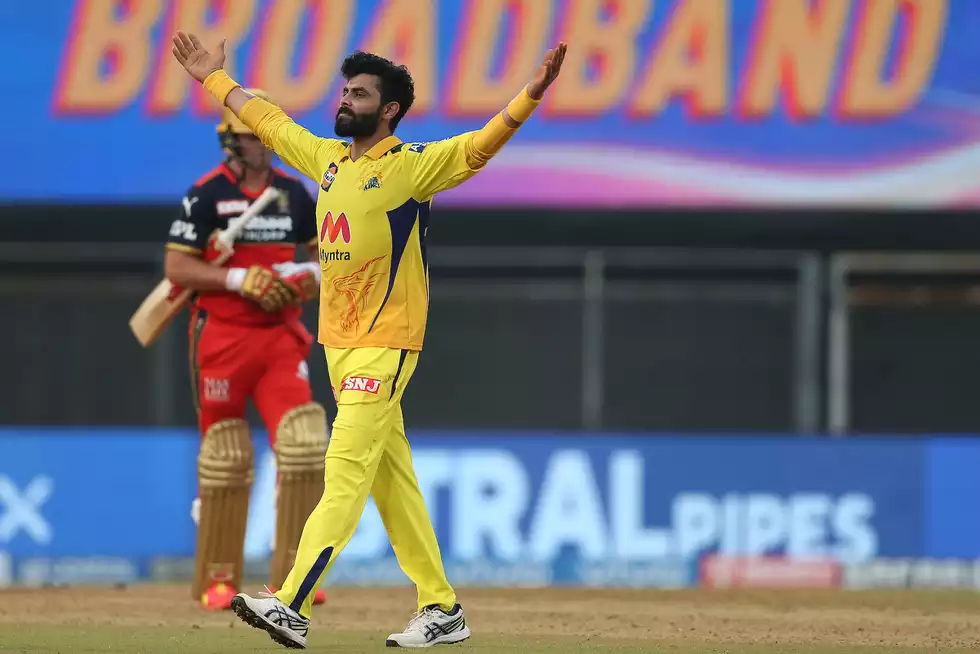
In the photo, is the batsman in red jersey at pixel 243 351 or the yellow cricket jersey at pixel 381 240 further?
the batsman in red jersey at pixel 243 351

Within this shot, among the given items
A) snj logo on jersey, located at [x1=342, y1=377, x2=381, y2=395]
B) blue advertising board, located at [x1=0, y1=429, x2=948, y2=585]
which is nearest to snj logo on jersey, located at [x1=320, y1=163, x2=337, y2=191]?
snj logo on jersey, located at [x1=342, y1=377, x2=381, y2=395]

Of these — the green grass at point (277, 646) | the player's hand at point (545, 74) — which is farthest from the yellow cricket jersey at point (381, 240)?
the green grass at point (277, 646)

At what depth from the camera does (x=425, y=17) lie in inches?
533

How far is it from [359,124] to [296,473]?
2.38m

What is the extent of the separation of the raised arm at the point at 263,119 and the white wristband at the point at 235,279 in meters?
1.43

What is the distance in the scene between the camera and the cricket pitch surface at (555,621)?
7707 millimetres

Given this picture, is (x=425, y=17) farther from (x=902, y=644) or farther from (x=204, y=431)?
(x=902, y=644)

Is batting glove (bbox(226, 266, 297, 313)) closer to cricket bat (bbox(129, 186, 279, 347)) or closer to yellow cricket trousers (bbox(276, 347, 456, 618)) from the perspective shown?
cricket bat (bbox(129, 186, 279, 347))

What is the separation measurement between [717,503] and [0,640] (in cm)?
515

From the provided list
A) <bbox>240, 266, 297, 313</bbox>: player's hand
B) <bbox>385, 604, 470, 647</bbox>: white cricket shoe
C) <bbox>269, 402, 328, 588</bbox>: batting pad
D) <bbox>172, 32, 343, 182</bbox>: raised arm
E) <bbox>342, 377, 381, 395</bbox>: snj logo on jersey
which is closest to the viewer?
<bbox>342, 377, 381, 395</bbox>: snj logo on jersey

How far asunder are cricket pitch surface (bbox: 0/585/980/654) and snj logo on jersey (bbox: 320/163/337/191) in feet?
5.91

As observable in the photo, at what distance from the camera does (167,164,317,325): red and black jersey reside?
9.14 m

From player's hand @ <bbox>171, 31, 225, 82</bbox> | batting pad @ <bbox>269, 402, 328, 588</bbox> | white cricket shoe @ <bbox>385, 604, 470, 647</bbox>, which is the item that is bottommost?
white cricket shoe @ <bbox>385, 604, 470, 647</bbox>

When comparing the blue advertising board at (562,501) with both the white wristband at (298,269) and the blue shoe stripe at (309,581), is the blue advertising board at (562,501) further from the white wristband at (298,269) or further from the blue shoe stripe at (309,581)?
the blue shoe stripe at (309,581)
